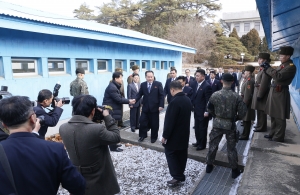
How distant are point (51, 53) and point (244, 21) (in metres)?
46.8

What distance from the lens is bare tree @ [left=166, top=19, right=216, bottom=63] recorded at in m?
27.7

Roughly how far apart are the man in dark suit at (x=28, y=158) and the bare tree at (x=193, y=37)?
27904mm

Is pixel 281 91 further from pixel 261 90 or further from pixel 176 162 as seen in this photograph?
pixel 176 162

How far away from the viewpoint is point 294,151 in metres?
3.45

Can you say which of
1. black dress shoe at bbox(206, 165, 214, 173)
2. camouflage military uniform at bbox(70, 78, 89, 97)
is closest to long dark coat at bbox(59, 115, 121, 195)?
black dress shoe at bbox(206, 165, 214, 173)

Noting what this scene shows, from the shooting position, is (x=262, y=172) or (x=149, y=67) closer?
(x=262, y=172)

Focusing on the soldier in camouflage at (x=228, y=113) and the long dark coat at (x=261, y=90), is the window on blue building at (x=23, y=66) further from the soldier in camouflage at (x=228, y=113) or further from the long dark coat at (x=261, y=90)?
the long dark coat at (x=261, y=90)

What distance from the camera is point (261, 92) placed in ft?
14.8

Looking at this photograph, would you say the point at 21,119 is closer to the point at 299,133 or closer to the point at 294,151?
the point at 294,151

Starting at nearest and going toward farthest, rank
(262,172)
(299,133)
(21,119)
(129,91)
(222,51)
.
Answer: (21,119)
(262,172)
(299,133)
(129,91)
(222,51)

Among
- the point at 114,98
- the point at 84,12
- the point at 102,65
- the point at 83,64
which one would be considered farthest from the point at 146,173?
the point at 84,12

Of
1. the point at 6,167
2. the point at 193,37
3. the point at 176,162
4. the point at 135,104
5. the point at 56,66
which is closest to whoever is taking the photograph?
the point at 6,167

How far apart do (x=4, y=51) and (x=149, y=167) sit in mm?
4505

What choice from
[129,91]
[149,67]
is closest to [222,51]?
[149,67]
